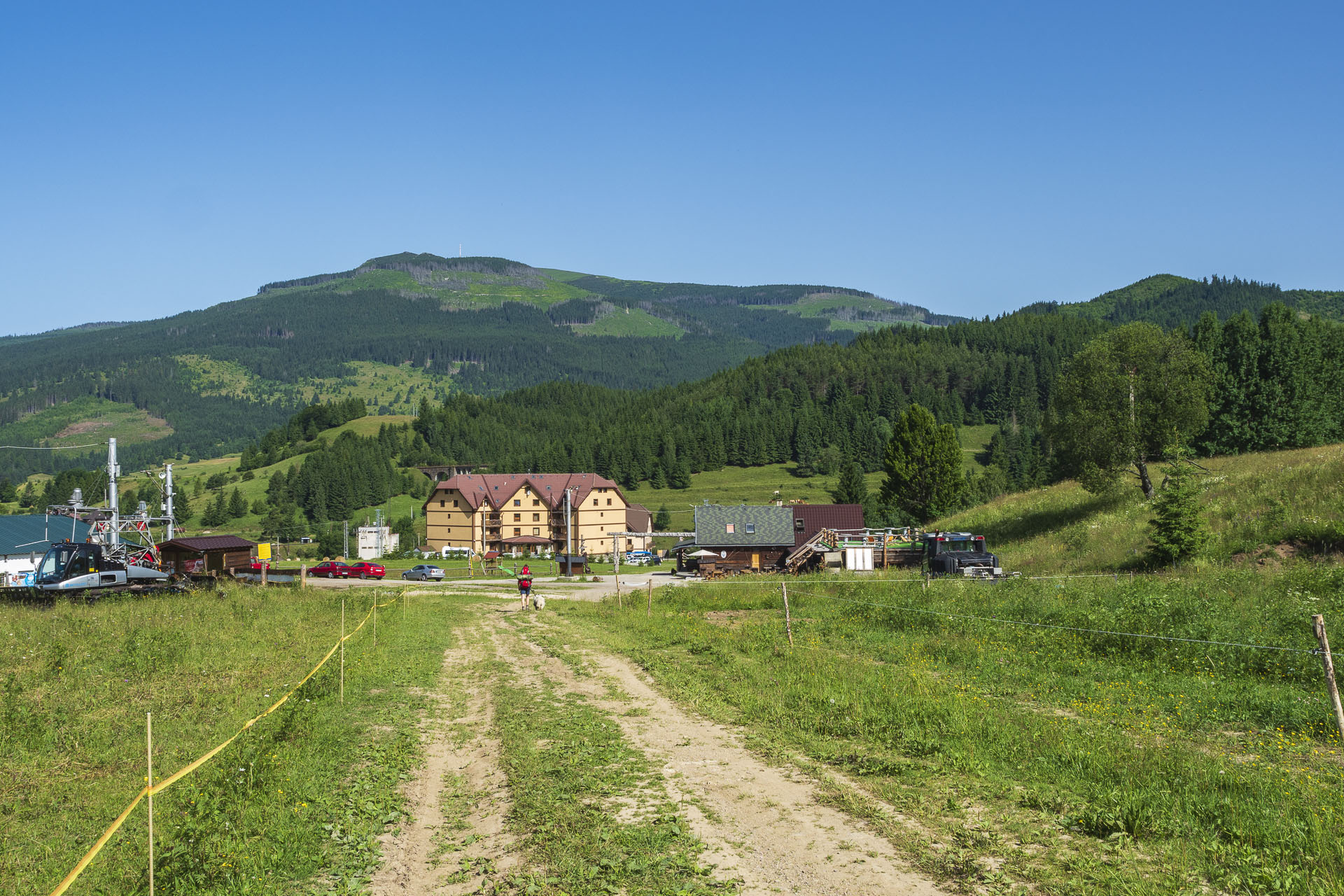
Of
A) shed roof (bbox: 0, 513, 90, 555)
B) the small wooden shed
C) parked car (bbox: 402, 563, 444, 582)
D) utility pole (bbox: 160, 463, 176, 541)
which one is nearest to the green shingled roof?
parked car (bbox: 402, 563, 444, 582)

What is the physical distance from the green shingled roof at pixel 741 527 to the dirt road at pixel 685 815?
161 feet

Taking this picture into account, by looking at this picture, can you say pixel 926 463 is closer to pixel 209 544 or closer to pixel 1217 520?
pixel 1217 520

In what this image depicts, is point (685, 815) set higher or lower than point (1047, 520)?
lower

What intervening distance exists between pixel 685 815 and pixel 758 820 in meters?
0.85

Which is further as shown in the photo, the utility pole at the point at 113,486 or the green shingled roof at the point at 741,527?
the green shingled roof at the point at 741,527

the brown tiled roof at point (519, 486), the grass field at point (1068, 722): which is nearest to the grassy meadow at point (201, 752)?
the grass field at point (1068, 722)

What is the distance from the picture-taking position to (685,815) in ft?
33.1

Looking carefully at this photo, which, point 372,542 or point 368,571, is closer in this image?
point 368,571

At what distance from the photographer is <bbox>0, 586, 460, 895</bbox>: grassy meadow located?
347 inches

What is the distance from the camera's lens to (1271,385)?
69.8 metres

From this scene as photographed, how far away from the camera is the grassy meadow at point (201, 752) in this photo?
8.81 m

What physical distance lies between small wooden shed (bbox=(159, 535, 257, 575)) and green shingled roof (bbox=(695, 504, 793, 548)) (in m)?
33.5

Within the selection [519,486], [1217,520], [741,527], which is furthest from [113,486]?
[519,486]

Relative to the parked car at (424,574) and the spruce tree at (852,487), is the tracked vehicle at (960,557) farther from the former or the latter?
the spruce tree at (852,487)
